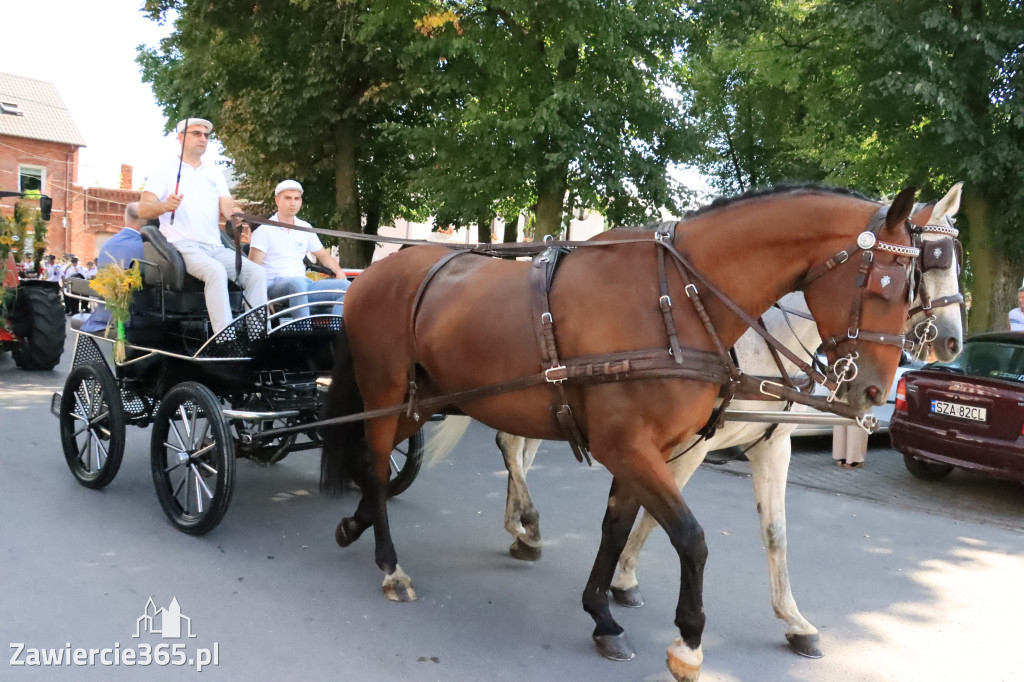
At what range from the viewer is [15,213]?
39.0 ft

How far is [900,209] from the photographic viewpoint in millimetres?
3053

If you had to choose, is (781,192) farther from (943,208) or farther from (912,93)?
(912,93)

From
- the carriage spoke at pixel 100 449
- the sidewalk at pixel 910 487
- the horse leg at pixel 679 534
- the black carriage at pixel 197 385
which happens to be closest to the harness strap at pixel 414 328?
the black carriage at pixel 197 385

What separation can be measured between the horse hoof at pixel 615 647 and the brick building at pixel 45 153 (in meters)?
40.2

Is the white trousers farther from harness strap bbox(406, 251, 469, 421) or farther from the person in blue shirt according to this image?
harness strap bbox(406, 251, 469, 421)

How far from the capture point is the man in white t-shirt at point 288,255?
5.63m

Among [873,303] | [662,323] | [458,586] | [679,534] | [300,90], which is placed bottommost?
[458,586]

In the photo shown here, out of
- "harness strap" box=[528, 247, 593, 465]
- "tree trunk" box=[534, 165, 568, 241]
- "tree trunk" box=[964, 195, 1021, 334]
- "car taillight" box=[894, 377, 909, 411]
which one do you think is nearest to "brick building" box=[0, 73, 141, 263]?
"tree trunk" box=[534, 165, 568, 241]

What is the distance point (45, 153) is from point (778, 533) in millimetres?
45092

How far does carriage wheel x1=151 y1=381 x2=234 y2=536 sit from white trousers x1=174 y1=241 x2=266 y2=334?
492mm

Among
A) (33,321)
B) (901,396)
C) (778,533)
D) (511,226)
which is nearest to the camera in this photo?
(778,533)

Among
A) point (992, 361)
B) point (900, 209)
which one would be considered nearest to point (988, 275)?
point (992, 361)

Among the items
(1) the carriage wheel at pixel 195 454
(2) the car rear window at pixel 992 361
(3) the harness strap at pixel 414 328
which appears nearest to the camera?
(3) the harness strap at pixel 414 328

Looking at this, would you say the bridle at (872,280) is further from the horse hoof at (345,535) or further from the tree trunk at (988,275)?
the tree trunk at (988,275)
